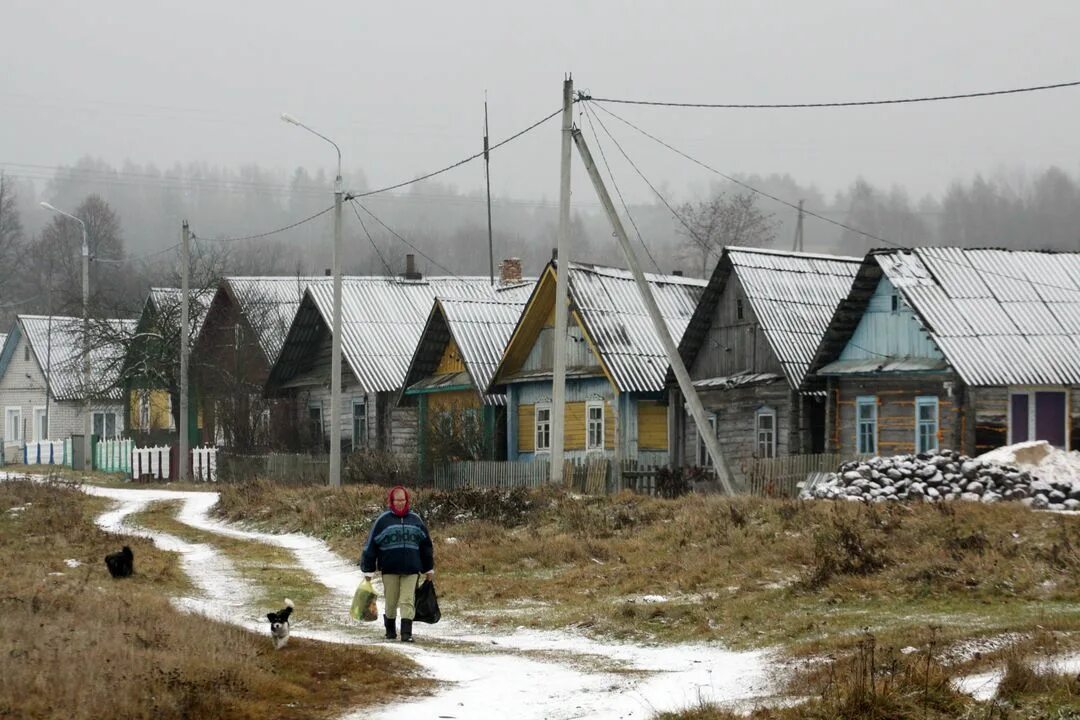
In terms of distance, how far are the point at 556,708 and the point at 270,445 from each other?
3912 cm

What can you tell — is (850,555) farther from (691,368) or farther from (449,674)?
(691,368)

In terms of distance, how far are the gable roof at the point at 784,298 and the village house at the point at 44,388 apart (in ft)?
106

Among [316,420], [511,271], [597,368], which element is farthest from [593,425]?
[316,420]

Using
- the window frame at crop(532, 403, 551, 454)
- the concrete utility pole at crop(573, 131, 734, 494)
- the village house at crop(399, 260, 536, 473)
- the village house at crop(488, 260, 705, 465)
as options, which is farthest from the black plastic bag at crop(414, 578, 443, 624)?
the window frame at crop(532, 403, 551, 454)

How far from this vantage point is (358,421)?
50344 mm

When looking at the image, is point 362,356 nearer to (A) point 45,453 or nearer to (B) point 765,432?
(B) point 765,432

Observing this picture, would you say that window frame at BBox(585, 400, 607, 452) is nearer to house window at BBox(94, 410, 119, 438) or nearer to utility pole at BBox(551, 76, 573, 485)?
utility pole at BBox(551, 76, 573, 485)

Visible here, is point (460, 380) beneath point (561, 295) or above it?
beneath

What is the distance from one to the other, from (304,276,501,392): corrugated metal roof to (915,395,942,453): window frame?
16.8 meters

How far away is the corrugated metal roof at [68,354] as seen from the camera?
57.5 m

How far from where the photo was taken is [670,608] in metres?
16.9

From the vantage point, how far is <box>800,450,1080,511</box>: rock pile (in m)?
24.2

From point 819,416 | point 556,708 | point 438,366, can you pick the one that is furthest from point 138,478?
point 556,708

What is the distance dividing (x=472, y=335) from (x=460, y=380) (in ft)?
4.55
